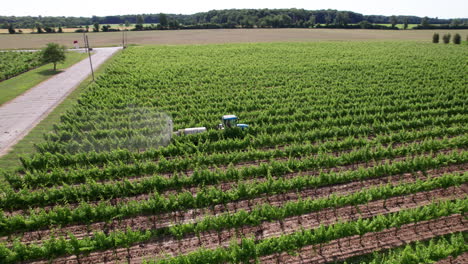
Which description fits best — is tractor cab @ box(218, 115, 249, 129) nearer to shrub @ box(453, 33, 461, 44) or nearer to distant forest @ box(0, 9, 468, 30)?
shrub @ box(453, 33, 461, 44)

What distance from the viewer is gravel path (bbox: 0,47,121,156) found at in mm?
20266

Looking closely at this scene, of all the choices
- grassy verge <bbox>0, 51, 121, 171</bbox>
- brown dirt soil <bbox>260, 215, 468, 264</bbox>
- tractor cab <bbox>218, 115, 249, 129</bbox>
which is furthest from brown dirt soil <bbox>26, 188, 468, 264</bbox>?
grassy verge <bbox>0, 51, 121, 171</bbox>

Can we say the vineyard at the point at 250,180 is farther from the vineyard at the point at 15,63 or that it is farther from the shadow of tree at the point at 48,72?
the vineyard at the point at 15,63

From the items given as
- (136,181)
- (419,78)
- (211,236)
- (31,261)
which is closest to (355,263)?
(211,236)

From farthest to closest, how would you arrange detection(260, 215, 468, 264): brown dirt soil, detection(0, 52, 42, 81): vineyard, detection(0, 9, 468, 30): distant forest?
detection(0, 9, 468, 30): distant forest
detection(0, 52, 42, 81): vineyard
detection(260, 215, 468, 264): brown dirt soil

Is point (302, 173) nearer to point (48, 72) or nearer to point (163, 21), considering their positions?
point (48, 72)

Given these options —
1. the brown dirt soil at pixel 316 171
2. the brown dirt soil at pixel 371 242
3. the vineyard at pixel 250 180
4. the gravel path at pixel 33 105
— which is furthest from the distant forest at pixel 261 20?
the brown dirt soil at pixel 371 242

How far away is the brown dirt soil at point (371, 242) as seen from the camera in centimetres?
990

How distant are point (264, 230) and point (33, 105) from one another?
25.2m

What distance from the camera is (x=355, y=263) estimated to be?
9.59 meters

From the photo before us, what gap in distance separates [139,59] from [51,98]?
2064cm

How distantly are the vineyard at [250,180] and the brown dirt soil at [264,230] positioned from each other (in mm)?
52

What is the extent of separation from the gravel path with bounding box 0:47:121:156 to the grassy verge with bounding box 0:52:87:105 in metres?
0.93

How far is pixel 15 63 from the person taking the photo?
147 ft
